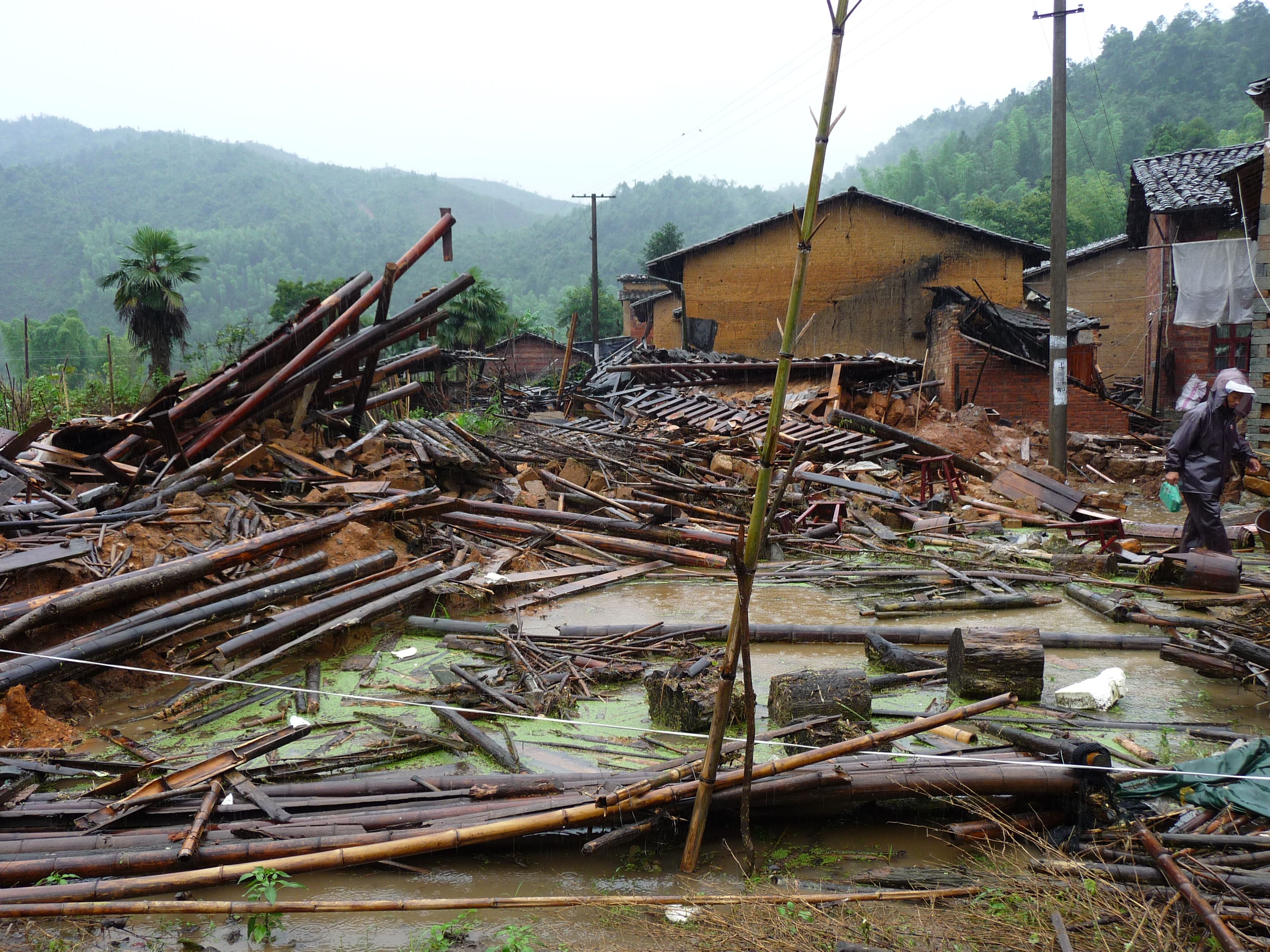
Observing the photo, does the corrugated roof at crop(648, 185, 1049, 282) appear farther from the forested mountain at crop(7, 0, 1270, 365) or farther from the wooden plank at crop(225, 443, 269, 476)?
the forested mountain at crop(7, 0, 1270, 365)

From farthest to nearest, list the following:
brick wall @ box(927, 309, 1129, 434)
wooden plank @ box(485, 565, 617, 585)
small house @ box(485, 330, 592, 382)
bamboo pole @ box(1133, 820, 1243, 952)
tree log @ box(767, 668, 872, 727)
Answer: small house @ box(485, 330, 592, 382)
brick wall @ box(927, 309, 1129, 434)
wooden plank @ box(485, 565, 617, 585)
tree log @ box(767, 668, 872, 727)
bamboo pole @ box(1133, 820, 1243, 952)

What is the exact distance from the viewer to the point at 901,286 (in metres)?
23.5

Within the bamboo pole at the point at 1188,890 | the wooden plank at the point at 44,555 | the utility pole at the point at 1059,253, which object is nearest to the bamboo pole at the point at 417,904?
the bamboo pole at the point at 1188,890

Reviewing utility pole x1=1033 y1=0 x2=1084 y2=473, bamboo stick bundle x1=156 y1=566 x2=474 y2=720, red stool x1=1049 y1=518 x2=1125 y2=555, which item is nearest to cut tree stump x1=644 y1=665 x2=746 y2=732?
bamboo stick bundle x1=156 y1=566 x2=474 y2=720

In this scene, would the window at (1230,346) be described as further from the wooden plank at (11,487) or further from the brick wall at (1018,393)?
the wooden plank at (11,487)

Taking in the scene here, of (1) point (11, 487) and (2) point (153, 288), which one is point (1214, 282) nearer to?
(1) point (11, 487)

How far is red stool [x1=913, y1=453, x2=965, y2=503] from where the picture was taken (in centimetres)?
1157

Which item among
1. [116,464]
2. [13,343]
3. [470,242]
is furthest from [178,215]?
[116,464]

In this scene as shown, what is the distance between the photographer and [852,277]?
77.6 feet

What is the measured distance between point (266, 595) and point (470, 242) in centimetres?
11158

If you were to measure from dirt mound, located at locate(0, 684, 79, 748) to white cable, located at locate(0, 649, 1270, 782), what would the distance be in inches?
10.2

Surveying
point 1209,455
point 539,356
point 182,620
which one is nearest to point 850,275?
point 1209,455

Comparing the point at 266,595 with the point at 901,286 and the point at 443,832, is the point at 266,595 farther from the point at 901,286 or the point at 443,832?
the point at 901,286

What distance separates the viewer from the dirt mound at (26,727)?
15.0 feet
